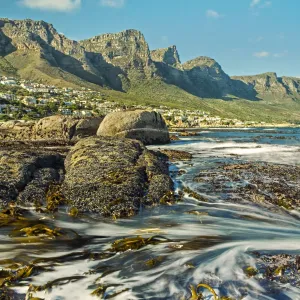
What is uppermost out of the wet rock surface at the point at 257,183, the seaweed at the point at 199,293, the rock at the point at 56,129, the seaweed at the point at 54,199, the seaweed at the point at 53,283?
the rock at the point at 56,129

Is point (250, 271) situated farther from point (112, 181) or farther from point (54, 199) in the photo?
point (54, 199)

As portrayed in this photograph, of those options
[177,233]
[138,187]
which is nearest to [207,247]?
[177,233]

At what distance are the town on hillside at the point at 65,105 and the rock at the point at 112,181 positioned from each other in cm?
7457

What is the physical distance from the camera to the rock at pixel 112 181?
12477mm

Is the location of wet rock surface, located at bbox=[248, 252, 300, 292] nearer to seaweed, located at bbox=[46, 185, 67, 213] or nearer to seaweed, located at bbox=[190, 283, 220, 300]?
seaweed, located at bbox=[190, 283, 220, 300]

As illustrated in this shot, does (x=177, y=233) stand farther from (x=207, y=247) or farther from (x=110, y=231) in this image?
(x=110, y=231)

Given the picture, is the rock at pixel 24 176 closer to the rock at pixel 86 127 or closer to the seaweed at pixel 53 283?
the seaweed at pixel 53 283

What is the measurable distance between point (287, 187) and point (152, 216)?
943 centimetres

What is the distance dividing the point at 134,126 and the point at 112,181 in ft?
87.0

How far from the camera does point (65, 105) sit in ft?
430

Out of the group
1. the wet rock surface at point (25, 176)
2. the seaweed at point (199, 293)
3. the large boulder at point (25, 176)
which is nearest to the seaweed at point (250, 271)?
the seaweed at point (199, 293)

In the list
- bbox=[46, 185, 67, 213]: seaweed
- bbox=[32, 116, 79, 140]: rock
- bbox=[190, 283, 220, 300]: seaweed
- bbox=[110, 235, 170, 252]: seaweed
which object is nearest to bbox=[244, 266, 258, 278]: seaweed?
bbox=[190, 283, 220, 300]: seaweed

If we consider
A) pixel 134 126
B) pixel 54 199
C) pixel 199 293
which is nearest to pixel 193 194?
pixel 54 199

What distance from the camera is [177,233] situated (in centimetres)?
1016
